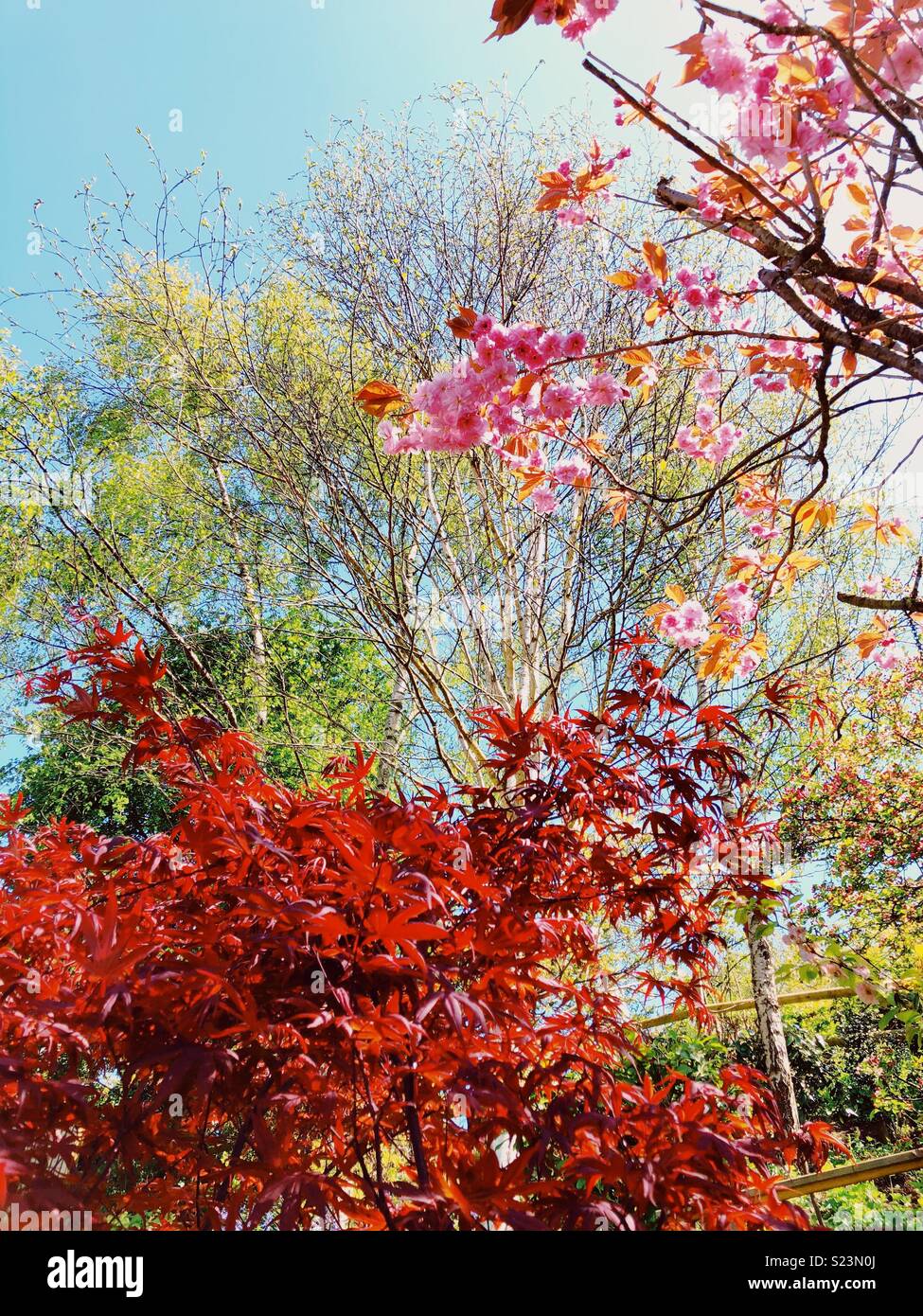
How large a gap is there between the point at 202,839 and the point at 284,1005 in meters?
0.24

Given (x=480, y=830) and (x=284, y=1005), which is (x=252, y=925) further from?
(x=480, y=830)

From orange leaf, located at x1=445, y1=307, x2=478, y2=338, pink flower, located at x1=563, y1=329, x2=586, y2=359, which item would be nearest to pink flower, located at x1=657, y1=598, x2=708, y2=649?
pink flower, located at x1=563, y1=329, x2=586, y2=359

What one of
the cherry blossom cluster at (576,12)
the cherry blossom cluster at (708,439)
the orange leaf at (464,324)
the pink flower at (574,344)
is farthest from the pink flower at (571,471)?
the cherry blossom cluster at (576,12)

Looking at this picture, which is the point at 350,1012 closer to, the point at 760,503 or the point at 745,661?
the point at 745,661

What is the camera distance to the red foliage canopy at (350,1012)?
1001 millimetres

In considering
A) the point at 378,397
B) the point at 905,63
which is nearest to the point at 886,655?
the point at 905,63

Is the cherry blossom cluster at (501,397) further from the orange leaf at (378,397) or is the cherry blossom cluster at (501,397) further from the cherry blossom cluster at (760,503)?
→ the cherry blossom cluster at (760,503)

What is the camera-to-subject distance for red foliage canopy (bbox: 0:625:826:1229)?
100cm

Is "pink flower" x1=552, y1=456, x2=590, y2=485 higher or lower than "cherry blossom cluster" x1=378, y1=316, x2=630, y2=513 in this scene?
higher

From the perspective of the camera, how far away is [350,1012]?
1017 mm

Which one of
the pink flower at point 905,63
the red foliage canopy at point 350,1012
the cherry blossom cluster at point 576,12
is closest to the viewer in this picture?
the red foliage canopy at point 350,1012

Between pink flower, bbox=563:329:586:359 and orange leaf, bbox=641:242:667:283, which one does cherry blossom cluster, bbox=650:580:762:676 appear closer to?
pink flower, bbox=563:329:586:359

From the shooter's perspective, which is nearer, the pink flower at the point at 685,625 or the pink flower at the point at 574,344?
the pink flower at the point at 574,344
